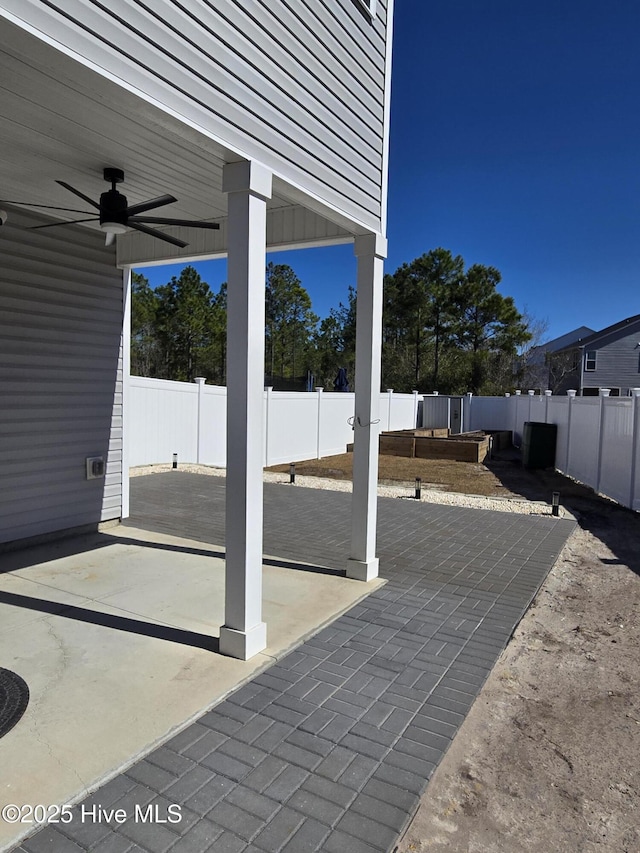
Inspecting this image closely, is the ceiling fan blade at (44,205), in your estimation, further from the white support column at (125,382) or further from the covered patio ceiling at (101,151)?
the white support column at (125,382)

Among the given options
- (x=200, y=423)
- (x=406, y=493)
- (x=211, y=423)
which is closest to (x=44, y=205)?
(x=406, y=493)

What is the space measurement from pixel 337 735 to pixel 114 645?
144cm

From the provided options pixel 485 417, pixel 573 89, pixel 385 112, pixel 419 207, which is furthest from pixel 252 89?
pixel 419 207

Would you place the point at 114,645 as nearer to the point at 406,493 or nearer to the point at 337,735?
the point at 337,735

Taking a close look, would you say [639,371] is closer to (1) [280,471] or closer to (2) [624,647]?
(1) [280,471]

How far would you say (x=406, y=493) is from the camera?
28.0 feet

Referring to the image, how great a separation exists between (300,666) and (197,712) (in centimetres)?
66

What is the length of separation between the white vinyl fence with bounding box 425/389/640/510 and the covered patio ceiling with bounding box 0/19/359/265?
18.7 ft

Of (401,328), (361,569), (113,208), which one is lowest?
(361,569)

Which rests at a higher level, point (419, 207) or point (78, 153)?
point (419, 207)

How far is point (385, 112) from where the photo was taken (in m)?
4.15

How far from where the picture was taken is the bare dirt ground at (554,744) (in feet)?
5.95

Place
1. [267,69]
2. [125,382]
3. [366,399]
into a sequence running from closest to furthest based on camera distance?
[267,69] → [366,399] → [125,382]

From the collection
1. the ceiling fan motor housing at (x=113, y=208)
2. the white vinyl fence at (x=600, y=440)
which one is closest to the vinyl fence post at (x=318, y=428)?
the white vinyl fence at (x=600, y=440)
